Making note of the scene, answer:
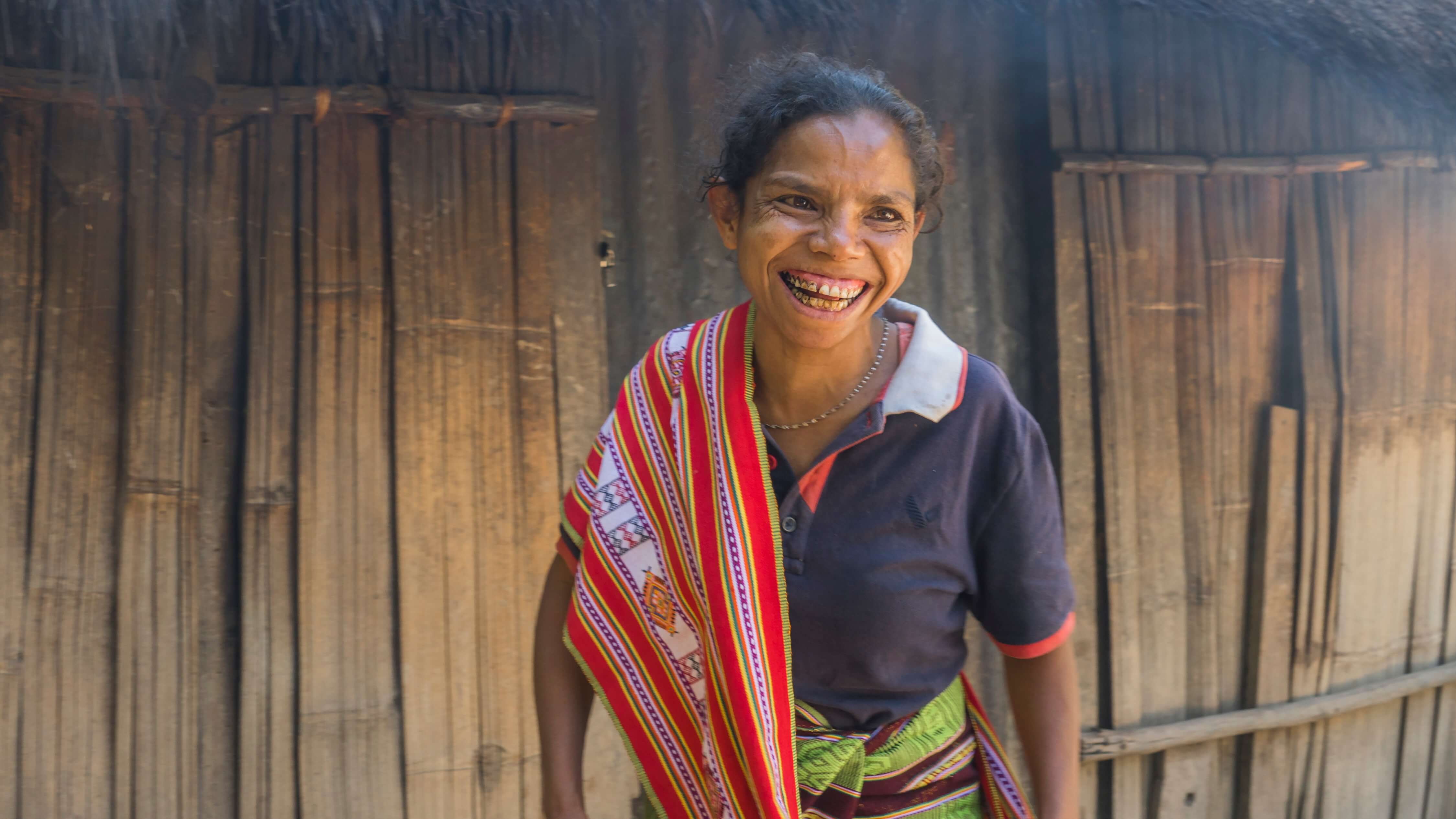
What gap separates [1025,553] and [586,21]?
1694 mm

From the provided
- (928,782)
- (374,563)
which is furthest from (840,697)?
(374,563)

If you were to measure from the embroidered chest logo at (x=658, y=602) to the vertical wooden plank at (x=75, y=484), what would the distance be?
150 cm

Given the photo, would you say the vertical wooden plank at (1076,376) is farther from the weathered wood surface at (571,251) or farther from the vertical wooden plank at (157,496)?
the vertical wooden plank at (157,496)

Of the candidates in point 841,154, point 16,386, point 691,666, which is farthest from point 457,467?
point 841,154

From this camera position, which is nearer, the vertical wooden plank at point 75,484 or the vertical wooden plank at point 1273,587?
the vertical wooden plank at point 75,484

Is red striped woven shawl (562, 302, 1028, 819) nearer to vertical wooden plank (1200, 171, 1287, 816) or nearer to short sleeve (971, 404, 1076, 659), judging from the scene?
short sleeve (971, 404, 1076, 659)

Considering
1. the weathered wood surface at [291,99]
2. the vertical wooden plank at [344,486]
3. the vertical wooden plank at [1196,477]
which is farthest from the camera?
the vertical wooden plank at [1196,477]

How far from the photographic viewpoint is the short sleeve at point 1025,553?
1.47 m

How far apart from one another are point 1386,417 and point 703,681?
9.19ft

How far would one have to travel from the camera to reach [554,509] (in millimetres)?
2564

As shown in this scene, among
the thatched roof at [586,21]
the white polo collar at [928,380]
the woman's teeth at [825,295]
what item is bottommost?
the white polo collar at [928,380]

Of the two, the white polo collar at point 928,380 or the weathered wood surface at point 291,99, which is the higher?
the weathered wood surface at point 291,99

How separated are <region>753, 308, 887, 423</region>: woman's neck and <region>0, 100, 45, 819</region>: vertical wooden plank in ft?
5.83

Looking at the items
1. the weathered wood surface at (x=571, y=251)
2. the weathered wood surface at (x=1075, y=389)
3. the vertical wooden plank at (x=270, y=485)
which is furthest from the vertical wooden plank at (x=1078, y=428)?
the vertical wooden plank at (x=270, y=485)
